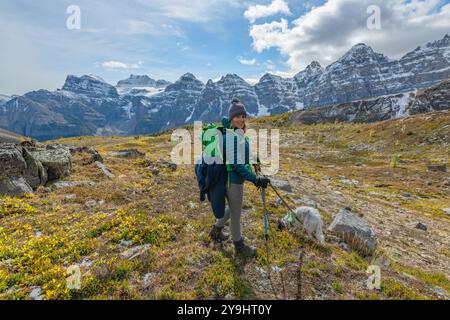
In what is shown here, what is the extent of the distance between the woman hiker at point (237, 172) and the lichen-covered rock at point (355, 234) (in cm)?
413

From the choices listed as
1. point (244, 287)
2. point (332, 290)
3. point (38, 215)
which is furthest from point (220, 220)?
point (38, 215)

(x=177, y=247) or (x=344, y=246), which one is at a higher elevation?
(x=177, y=247)

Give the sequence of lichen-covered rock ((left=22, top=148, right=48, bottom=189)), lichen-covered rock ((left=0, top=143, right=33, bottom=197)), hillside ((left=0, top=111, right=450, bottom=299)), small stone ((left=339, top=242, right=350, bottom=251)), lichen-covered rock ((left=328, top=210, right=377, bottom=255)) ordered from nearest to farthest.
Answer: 1. hillside ((left=0, top=111, right=450, bottom=299))
2. small stone ((left=339, top=242, right=350, bottom=251))
3. lichen-covered rock ((left=328, top=210, right=377, bottom=255))
4. lichen-covered rock ((left=0, top=143, right=33, bottom=197))
5. lichen-covered rock ((left=22, top=148, right=48, bottom=189))

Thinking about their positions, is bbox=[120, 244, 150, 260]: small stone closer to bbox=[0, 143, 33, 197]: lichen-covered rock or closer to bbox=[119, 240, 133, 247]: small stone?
bbox=[119, 240, 133, 247]: small stone

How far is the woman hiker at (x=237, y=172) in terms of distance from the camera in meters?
6.82

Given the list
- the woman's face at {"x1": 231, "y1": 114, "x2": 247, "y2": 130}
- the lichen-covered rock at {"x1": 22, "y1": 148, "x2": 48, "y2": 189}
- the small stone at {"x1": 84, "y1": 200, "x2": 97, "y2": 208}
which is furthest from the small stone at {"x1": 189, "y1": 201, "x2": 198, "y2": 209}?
the lichen-covered rock at {"x1": 22, "y1": 148, "x2": 48, "y2": 189}

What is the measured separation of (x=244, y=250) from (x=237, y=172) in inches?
111

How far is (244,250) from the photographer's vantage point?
8227 mm

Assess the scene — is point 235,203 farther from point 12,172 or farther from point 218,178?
point 12,172

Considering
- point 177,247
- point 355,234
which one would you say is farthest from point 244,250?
point 355,234

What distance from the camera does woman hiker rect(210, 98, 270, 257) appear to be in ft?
22.4

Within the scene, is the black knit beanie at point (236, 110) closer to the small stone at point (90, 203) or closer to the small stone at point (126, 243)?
the small stone at point (126, 243)

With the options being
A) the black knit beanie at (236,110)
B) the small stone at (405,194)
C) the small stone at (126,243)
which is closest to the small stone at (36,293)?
the small stone at (126,243)
